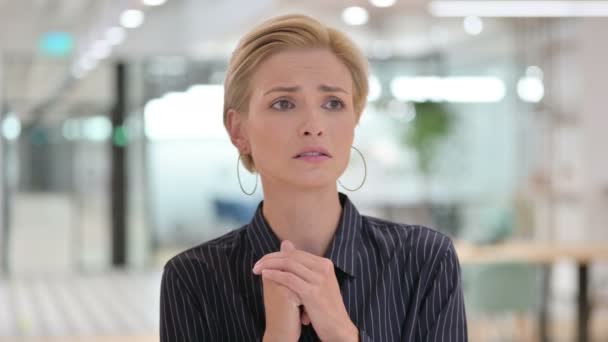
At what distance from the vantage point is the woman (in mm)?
1225

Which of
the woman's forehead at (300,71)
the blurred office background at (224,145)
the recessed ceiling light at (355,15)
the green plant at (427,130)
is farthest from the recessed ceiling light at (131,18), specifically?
the woman's forehead at (300,71)

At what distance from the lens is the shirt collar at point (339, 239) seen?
4.25 ft

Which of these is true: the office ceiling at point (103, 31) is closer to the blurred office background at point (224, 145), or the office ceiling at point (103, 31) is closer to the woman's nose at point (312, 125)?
the blurred office background at point (224, 145)

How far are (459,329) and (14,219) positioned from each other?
29.4 ft

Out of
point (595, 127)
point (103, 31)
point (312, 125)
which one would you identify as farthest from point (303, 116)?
point (595, 127)

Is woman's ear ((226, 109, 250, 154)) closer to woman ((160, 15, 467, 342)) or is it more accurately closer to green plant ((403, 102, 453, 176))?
woman ((160, 15, 467, 342))

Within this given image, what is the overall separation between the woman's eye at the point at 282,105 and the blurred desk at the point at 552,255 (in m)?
5.64

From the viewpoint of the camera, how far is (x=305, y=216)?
4.29 ft

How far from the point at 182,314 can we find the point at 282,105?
0.30 meters

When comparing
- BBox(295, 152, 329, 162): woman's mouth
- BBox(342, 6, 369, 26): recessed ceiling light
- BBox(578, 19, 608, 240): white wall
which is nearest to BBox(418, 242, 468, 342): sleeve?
BBox(295, 152, 329, 162): woman's mouth

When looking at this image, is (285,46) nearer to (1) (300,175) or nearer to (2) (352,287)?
(1) (300,175)

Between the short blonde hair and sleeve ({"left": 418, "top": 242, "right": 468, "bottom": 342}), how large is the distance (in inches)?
10.3

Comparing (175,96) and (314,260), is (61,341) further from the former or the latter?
(314,260)

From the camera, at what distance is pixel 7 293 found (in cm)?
955
